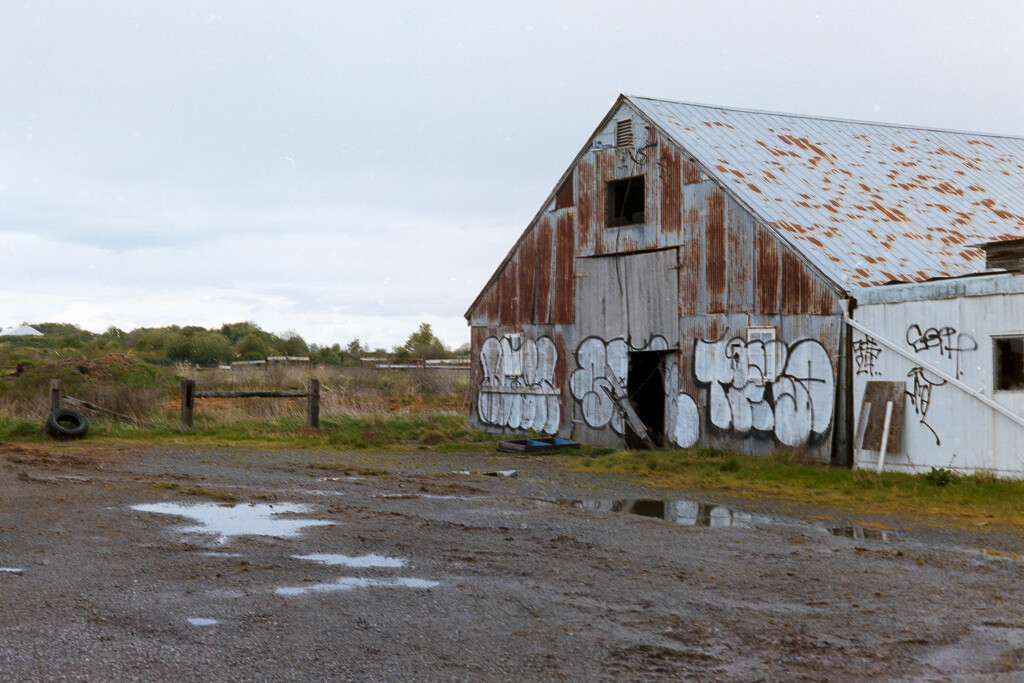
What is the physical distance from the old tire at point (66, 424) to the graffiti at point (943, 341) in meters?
16.1

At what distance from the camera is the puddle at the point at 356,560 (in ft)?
25.8

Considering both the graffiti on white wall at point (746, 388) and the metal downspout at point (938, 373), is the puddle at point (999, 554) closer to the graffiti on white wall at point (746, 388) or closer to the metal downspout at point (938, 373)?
the metal downspout at point (938, 373)

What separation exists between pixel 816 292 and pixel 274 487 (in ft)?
29.8

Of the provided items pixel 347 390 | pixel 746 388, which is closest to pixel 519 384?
pixel 746 388

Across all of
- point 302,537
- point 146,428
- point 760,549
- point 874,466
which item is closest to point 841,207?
point 874,466

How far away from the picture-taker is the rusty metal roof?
1742 cm

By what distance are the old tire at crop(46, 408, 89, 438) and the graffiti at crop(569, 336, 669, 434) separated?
33.7 feet

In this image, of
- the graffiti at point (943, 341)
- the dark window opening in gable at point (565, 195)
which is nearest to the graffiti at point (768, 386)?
the graffiti at point (943, 341)

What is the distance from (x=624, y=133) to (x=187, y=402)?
10828mm

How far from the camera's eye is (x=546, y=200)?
2255 cm

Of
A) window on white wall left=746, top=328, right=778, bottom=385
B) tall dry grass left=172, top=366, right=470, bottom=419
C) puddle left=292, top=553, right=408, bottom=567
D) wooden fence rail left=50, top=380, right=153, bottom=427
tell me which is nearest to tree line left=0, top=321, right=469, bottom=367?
tall dry grass left=172, top=366, right=470, bottom=419

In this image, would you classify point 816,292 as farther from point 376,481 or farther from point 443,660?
point 443,660

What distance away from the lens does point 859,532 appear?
32.9ft

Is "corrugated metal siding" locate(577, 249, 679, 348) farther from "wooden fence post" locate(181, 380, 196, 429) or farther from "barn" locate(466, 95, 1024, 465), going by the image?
"wooden fence post" locate(181, 380, 196, 429)
